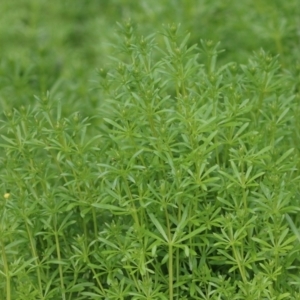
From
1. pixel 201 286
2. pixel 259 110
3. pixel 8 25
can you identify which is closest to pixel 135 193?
pixel 201 286

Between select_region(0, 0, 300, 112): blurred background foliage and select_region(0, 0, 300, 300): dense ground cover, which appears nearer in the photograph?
select_region(0, 0, 300, 300): dense ground cover

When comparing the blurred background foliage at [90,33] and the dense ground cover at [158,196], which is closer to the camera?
the dense ground cover at [158,196]

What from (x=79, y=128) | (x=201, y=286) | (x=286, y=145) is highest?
(x=79, y=128)

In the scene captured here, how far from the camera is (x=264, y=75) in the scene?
1.56 meters

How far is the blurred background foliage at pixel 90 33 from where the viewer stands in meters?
2.26

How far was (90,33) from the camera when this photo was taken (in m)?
2.83

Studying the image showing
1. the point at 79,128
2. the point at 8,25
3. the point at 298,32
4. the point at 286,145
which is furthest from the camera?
the point at 8,25

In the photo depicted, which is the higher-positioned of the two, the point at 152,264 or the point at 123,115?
the point at 123,115

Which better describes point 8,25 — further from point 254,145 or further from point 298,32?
point 254,145

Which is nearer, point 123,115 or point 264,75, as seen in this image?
point 123,115

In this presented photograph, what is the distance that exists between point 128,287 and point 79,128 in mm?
353

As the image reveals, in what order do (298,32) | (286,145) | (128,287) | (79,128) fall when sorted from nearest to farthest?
(128,287) → (79,128) → (286,145) → (298,32)

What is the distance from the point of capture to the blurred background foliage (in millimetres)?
2256

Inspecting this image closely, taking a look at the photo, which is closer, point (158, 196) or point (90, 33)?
point (158, 196)
